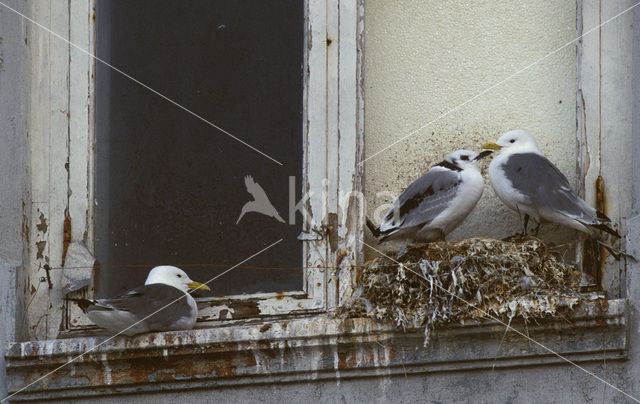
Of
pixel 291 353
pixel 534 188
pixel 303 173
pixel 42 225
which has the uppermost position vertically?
pixel 303 173

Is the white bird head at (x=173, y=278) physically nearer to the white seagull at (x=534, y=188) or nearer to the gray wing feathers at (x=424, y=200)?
the gray wing feathers at (x=424, y=200)

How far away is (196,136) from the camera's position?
599 cm

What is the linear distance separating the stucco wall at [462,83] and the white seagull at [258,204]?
0.47 meters

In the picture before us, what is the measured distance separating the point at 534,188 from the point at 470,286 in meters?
0.53

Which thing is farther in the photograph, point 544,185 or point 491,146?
point 491,146

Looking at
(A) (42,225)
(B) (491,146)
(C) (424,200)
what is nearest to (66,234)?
(A) (42,225)

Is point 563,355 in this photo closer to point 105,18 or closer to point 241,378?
point 241,378

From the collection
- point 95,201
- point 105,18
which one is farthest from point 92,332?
point 105,18

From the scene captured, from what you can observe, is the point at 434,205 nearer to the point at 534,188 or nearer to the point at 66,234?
the point at 534,188

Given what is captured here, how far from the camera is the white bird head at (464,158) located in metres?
5.95

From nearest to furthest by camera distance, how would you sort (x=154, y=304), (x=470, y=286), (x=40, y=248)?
1. (x=470, y=286)
2. (x=154, y=304)
3. (x=40, y=248)

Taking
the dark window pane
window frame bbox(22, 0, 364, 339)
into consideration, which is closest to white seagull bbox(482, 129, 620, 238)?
window frame bbox(22, 0, 364, 339)

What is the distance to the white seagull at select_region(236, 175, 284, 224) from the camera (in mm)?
5902

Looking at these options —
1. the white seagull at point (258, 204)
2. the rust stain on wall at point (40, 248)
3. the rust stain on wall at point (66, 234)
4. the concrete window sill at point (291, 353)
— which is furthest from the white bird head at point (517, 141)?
the rust stain on wall at point (40, 248)
